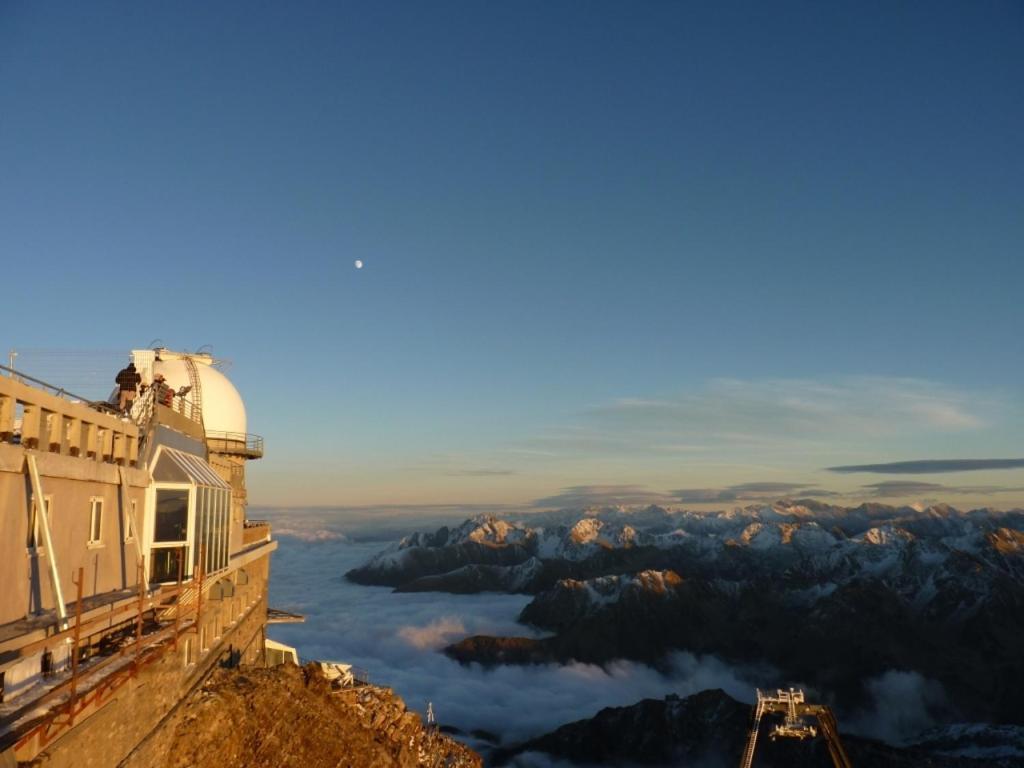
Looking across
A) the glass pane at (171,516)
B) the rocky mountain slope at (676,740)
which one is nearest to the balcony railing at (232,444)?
the glass pane at (171,516)

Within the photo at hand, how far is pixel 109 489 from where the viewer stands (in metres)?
21.6

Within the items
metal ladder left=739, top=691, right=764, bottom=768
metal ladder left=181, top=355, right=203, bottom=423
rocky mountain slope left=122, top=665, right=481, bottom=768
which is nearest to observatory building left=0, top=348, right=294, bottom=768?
rocky mountain slope left=122, top=665, right=481, bottom=768

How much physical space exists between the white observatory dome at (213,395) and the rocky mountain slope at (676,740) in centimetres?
15599

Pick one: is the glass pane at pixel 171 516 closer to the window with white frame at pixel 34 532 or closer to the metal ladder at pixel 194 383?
the window with white frame at pixel 34 532

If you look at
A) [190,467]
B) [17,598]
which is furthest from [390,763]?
[17,598]

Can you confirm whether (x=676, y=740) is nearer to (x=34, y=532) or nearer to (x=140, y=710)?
(x=140, y=710)

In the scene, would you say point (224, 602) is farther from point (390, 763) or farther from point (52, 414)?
point (52, 414)

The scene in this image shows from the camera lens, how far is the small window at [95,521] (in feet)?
66.6

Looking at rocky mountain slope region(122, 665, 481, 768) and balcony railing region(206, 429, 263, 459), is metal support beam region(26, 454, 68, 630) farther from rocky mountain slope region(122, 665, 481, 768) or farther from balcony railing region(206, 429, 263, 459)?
balcony railing region(206, 429, 263, 459)

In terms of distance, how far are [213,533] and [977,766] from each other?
158718 millimetres

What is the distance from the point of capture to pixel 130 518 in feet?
74.6

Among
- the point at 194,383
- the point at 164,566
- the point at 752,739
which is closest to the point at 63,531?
the point at 164,566

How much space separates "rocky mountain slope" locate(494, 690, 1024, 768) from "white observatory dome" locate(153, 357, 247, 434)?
512 feet

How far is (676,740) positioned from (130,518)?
185286 millimetres
